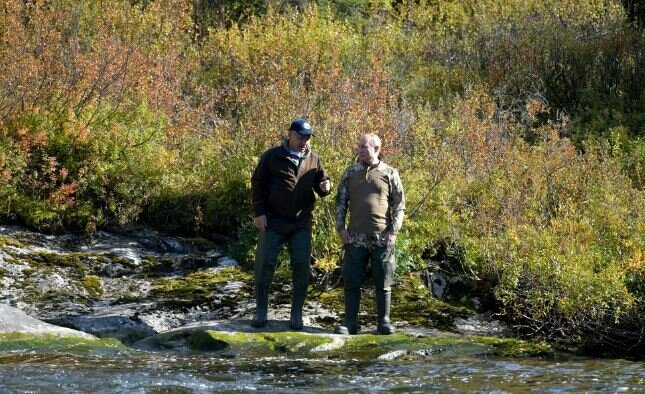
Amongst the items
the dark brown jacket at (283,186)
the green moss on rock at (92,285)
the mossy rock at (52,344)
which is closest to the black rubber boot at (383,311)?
the dark brown jacket at (283,186)

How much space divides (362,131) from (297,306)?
3137mm

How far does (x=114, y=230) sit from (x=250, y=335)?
4.49 m

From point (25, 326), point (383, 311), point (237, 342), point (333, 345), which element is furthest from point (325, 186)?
point (25, 326)

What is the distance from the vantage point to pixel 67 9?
1644 centimetres

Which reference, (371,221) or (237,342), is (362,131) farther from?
(237,342)

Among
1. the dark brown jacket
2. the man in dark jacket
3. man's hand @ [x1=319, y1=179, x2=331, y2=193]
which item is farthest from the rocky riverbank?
man's hand @ [x1=319, y1=179, x2=331, y2=193]

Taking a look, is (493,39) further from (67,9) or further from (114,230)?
(114,230)

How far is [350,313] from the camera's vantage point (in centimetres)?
945

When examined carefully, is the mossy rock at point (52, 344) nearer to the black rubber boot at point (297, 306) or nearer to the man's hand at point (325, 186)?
the black rubber boot at point (297, 306)

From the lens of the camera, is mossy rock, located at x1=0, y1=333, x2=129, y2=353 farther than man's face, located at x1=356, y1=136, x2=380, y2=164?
No

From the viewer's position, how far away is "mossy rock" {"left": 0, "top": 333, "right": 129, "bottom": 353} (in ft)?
28.9

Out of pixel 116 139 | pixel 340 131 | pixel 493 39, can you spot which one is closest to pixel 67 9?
pixel 116 139

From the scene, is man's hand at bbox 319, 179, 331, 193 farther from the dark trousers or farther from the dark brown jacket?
the dark trousers

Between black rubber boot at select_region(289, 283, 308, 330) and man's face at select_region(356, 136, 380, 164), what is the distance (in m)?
1.31
